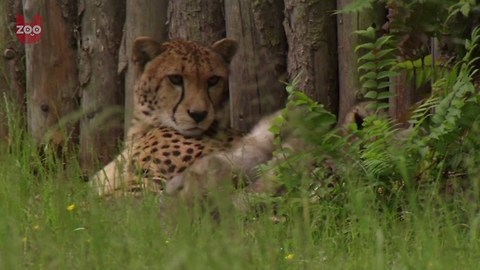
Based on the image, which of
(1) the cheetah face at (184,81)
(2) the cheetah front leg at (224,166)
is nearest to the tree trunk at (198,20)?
(1) the cheetah face at (184,81)

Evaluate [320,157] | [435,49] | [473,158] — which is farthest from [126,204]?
[435,49]

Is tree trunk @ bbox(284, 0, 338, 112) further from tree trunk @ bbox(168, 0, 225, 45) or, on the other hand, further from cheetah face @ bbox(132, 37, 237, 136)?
tree trunk @ bbox(168, 0, 225, 45)

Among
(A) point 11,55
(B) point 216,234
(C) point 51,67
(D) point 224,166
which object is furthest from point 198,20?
(B) point 216,234

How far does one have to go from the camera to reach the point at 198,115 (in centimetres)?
616

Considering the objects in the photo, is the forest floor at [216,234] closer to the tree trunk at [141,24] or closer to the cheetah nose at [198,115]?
the cheetah nose at [198,115]

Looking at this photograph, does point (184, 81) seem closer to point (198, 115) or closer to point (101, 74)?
point (198, 115)

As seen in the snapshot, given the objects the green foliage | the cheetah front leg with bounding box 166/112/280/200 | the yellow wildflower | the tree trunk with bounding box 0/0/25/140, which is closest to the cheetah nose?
the cheetah front leg with bounding box 166/112/280/200

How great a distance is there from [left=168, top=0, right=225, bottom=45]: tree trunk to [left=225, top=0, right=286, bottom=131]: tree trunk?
0.33ft

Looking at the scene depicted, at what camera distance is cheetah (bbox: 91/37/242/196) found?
19.8 feet

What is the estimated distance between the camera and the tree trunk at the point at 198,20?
21.4 feet

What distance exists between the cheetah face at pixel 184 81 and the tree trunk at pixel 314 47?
11.7 inches

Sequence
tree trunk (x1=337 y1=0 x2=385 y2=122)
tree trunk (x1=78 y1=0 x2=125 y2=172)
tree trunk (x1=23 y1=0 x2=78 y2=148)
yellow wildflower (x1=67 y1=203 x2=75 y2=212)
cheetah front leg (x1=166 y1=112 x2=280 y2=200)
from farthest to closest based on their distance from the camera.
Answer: tree trunk (x1=23 y1=0 x2=78 y2=148)
tree trunk (x1=78 y1=0 x2=125 y2=172)
tree trunk (x1=337 y1=0 x2=385 y2=122)
cheetah front leg (x1=166 y1=112 x2=280 y2=200)
yellow wildflower (x1=67 y1=203 x2=75 y2=212)

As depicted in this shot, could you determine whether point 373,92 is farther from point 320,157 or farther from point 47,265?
point 47,265

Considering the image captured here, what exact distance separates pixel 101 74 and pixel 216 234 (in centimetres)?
291
